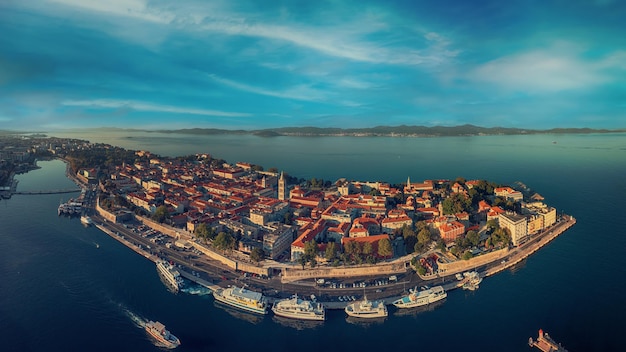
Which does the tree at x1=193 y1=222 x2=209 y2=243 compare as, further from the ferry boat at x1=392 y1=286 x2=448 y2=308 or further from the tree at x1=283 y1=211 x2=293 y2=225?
the ferry boat at x1=392 y1=286 x2=448 y2=308

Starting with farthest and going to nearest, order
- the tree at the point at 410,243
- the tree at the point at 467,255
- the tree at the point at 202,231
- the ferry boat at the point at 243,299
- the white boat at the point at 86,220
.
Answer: the white boat at the point at 86,220
the tree at the point at 202,231
the tree at the point at 410,243
the tree at the point at 467,255
the ferry boat at the point at 243,299

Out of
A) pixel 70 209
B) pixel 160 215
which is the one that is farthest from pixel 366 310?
pixel 70 209

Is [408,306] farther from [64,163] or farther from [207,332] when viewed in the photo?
[64,163]

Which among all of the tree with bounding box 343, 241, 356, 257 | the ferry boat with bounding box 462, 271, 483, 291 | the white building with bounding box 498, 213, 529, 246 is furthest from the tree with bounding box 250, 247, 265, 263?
the white building with bounding box 498, 213, 529, 246

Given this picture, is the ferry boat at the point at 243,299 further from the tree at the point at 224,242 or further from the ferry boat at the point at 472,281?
the ferry boat at the point at 472,281

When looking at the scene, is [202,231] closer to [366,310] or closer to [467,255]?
[366,310]

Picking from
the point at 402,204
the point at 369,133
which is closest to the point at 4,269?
the point at 402,204

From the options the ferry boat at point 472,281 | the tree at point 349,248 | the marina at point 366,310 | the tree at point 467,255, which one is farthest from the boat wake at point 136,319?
the tree at point 467,255
